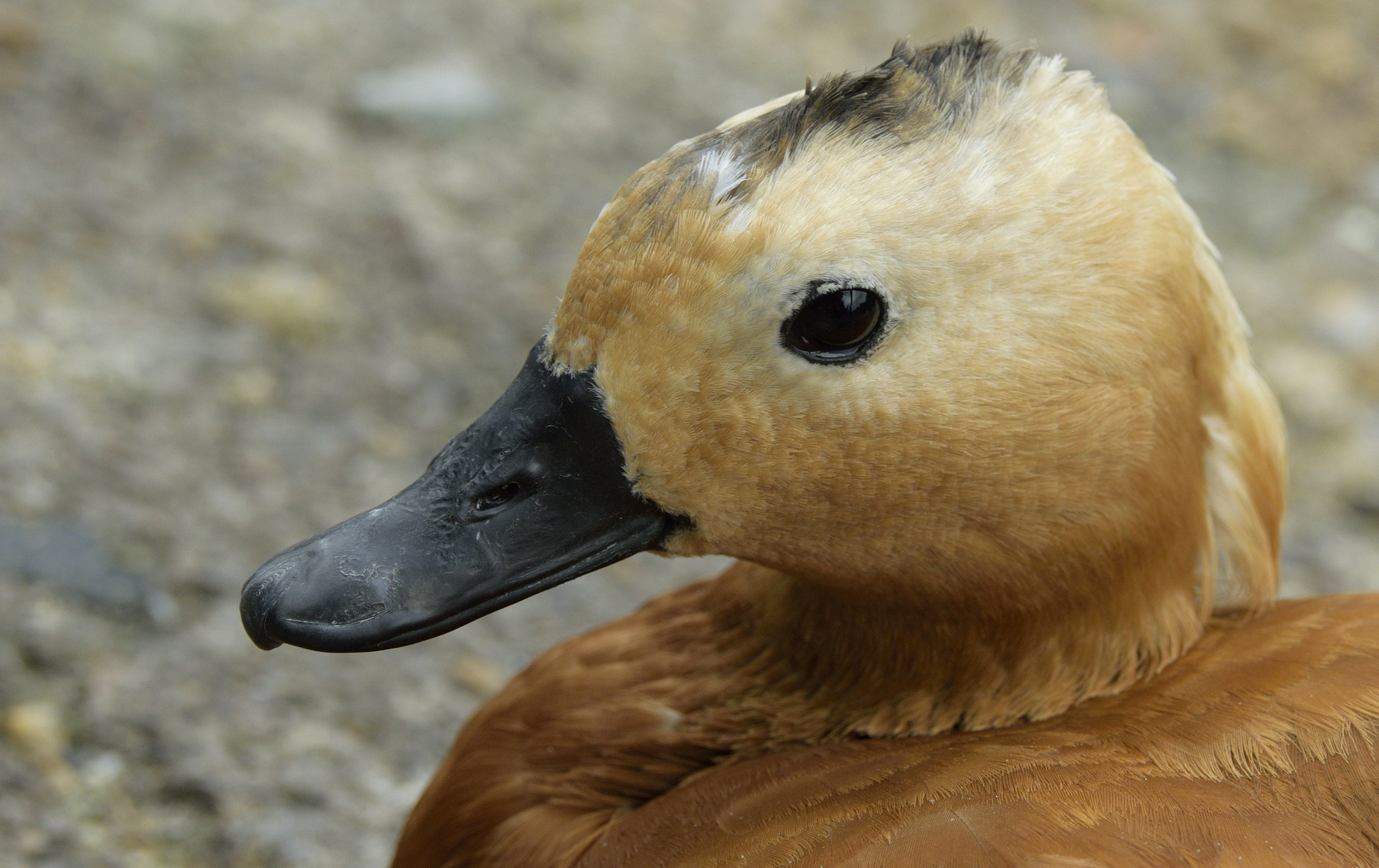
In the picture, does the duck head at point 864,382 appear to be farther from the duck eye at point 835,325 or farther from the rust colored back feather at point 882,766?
the rust colored back feather at point 882,766

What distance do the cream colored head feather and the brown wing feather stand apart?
6.4 inches

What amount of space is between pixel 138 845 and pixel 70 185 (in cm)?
189

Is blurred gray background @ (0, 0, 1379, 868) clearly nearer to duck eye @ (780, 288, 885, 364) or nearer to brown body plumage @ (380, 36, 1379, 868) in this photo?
brown body plumage @ (380, 36, 1379, 868)

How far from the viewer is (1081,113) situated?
1.26 metres

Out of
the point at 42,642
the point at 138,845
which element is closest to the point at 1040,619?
the point at 138,845

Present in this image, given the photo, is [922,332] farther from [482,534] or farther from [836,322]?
[482,534]

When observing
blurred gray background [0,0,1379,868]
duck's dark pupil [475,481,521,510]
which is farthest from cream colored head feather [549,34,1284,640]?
blurred gray background [0,0,1379,868]

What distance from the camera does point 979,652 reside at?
1.40 metres

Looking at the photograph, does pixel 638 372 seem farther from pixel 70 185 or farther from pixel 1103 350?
pixel 70 185

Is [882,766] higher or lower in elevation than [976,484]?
lower

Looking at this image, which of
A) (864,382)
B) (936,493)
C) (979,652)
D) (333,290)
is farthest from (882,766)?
(333,290)

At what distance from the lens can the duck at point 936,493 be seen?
1183 mm

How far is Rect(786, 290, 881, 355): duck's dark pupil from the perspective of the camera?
46.1 inches

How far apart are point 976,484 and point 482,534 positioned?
0.49 metres
